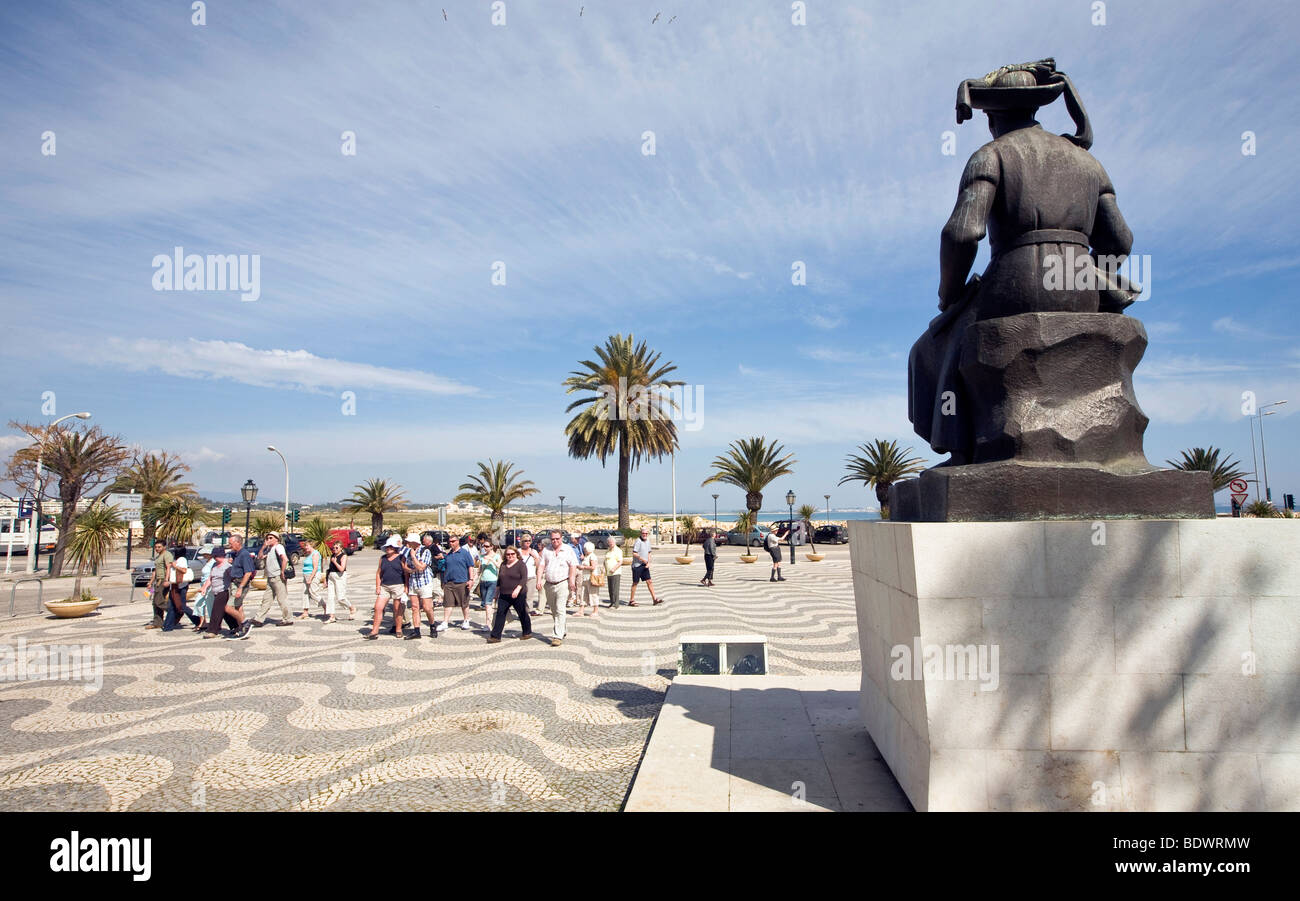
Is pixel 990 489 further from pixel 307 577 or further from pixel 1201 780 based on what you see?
pixel 307 577

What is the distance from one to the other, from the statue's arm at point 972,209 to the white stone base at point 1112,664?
1.78 m

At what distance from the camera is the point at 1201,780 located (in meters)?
3.34

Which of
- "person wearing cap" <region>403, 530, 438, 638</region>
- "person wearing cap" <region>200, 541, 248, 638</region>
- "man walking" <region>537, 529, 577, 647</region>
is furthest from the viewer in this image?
"person wearing cap" <region>200, 541, 248, 638</region>

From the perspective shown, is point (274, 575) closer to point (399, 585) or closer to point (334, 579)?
point (334, 579)

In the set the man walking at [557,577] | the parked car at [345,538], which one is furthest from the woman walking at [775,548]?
the parked car at [345,538]

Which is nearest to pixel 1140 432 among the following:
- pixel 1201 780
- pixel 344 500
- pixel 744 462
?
pixel 1201 780

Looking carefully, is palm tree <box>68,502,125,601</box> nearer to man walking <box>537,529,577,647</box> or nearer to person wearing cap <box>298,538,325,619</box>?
person wearing cap <box>298,538,325,619</box>

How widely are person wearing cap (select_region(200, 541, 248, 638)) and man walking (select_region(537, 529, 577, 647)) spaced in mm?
5352

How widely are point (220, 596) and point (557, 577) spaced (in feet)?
19.4

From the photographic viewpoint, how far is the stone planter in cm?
1364

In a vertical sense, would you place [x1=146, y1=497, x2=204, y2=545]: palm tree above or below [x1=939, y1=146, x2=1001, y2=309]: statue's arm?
below

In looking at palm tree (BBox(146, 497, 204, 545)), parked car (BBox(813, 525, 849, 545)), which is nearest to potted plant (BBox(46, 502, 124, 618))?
palm tree (BBox(146, 497, 204, 545))

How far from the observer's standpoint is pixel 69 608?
44.9 ft

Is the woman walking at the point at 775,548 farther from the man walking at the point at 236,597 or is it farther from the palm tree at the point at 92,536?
the palm tree at the point at 92,536
